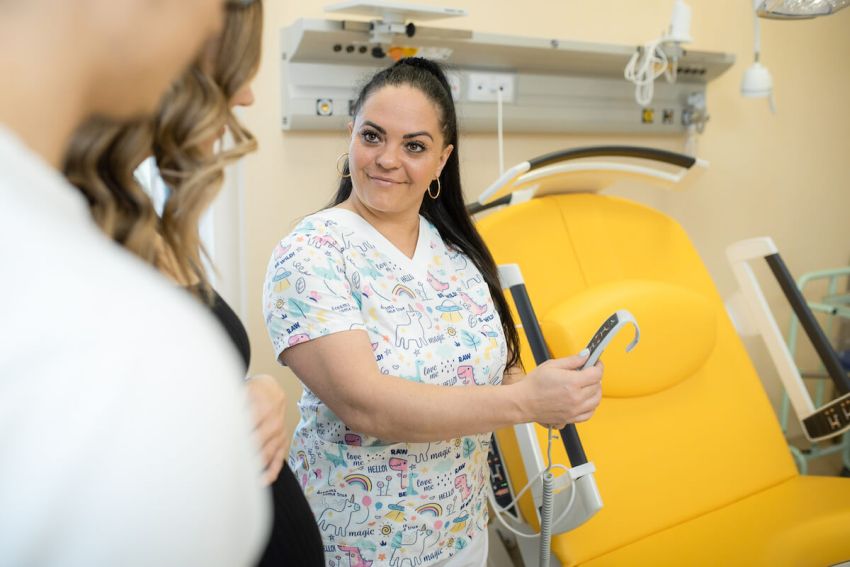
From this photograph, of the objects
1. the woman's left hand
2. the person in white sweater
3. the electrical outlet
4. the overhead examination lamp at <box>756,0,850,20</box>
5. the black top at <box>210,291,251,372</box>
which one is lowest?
the woman's left hand

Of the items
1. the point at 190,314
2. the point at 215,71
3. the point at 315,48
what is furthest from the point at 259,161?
the point at 190,314

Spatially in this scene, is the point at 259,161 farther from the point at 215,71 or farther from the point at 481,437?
the point at 215,71

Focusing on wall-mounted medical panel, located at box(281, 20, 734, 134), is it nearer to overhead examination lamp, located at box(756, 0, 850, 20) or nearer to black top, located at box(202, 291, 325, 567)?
overhead examination lamp, located at box(756, 0, 850, 20)

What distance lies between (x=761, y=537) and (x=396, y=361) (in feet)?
3.65

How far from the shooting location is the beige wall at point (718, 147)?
7.63 feet

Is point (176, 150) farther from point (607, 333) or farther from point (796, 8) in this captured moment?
point (796, 8)

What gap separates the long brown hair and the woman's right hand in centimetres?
87

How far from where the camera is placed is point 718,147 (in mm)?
3238

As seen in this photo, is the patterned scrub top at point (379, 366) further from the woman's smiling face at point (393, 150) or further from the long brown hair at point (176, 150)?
the long brown hair at point (176, 150)

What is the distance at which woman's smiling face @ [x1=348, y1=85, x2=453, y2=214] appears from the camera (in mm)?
1580

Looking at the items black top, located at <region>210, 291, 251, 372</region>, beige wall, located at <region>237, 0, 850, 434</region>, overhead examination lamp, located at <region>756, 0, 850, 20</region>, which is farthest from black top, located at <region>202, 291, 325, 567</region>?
overhead examination lamp, located at <region>756, 0, 850, 20</region>

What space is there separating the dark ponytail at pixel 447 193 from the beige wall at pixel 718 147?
25.7 inches

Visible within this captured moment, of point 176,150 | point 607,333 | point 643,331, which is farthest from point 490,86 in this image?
point 176,150

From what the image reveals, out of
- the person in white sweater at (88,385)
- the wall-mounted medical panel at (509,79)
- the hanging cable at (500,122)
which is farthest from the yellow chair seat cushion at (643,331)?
the person in white sweater at (88,385)
